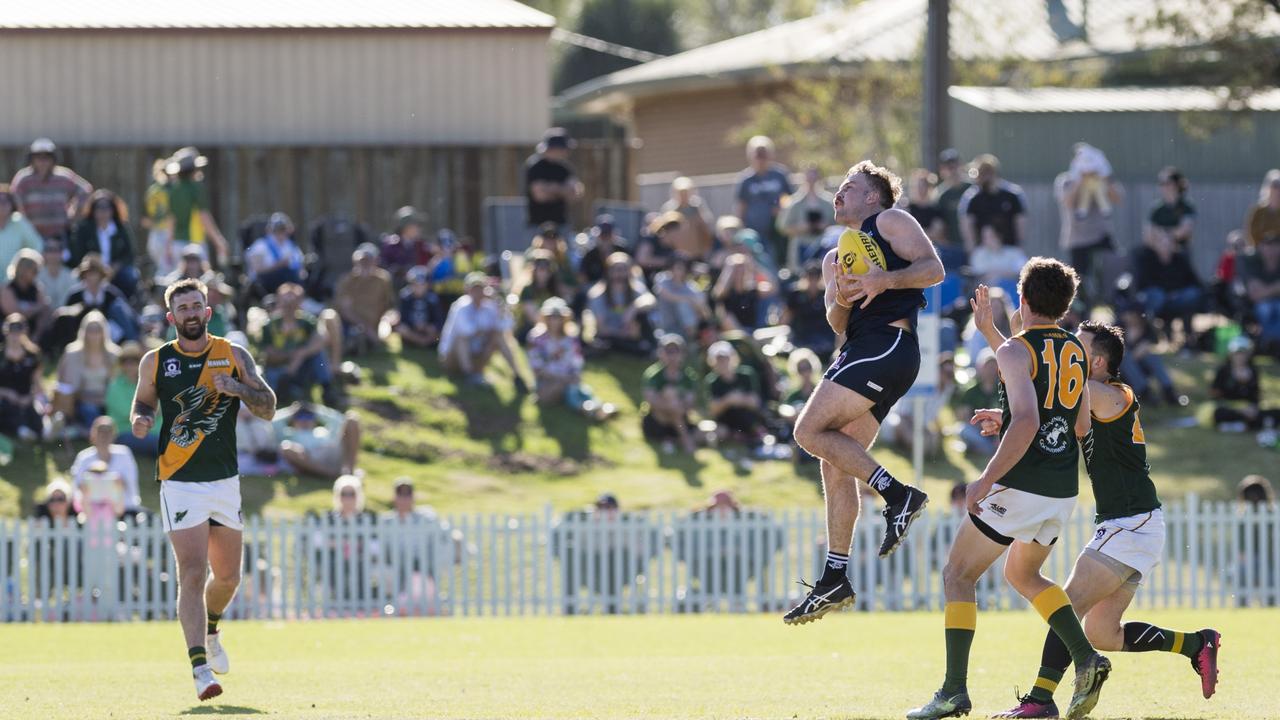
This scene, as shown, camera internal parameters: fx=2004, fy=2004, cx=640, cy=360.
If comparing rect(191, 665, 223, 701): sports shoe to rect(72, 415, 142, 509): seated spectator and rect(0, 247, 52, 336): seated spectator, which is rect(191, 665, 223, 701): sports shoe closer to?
rect(72, 415, 142, 509): seated spectator

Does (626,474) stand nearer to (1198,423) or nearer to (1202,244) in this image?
(1198,423)

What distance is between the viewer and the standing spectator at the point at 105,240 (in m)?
22.5

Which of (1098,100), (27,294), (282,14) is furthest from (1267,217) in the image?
(27,294)

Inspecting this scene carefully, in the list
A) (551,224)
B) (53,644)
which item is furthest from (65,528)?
(551,224)

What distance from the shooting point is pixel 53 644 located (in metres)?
15.4

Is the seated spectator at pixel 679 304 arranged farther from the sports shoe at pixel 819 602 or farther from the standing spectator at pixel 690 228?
the sports shoe at pixel 819 602

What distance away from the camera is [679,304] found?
2448 cm

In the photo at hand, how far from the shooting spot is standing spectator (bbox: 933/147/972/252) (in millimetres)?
24891

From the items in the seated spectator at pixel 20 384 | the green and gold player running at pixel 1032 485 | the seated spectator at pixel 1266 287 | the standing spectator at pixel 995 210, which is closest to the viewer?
the green and gold player running at pixel 1032 485

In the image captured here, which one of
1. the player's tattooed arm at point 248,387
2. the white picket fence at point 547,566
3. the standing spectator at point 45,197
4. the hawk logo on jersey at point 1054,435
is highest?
the standing spectator at point 45,197

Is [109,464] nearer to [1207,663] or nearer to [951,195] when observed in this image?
[1207,663]

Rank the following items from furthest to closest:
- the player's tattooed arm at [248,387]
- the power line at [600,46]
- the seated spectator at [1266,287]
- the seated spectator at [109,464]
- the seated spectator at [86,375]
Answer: the power line at [600,46] → the seated spectator at [1266,287] → the seated spectator at [86,375] → the seated spectator at [109,464] → the player's tattooed arm at [248,387]

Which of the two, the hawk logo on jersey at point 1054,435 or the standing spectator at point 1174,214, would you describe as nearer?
the hawk logo on jersey at point 1054,435

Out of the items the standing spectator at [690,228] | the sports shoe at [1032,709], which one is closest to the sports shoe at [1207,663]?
the sports shoe at [1032,709]
